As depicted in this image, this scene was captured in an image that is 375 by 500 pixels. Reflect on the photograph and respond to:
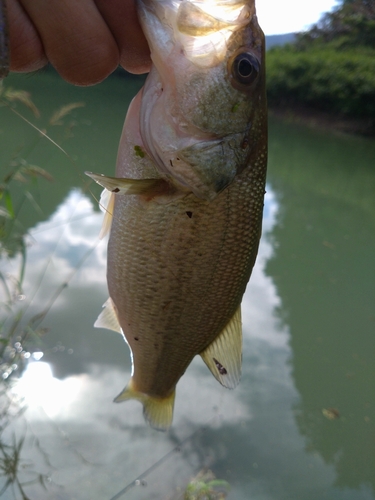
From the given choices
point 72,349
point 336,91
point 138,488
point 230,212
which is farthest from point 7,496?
point 336,91

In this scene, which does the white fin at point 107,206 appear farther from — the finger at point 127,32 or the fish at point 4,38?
the fish at point 4,38

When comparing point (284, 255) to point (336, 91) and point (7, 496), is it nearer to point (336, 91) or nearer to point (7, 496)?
point (7, 496)

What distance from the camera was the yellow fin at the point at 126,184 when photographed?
1.03 meters

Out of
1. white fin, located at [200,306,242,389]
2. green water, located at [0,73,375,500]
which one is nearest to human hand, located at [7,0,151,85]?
white fin, located at [200,306,242,389]

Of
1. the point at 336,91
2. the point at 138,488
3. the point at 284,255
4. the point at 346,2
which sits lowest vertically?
the point at 138,488

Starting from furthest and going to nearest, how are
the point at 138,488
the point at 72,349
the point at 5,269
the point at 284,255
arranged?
the point at 284,255, the point at 5,269, the point at 72,349, the point at 138,488

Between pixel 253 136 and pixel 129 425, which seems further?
pixel 129 425

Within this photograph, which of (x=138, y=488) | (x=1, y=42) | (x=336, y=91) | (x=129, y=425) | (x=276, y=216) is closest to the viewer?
(x=1, y=42)

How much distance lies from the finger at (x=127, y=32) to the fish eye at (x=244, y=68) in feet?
0.71

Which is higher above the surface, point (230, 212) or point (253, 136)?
point (253, 136)

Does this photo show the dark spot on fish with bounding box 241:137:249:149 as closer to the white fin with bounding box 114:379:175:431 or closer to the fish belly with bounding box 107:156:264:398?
the fish belly with bounding box 107:156:264:398

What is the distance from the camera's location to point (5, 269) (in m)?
4.33

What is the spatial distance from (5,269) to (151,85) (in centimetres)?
370

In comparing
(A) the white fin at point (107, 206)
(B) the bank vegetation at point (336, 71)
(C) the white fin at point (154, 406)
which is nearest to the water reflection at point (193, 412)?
(C) the white fin at point (154, 406)
